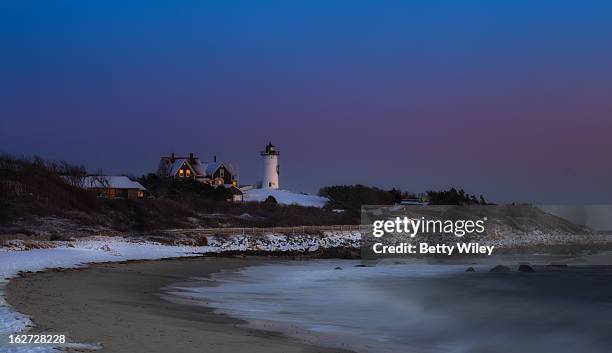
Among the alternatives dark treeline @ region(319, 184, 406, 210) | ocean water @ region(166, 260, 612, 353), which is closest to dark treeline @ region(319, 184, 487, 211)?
dark treeline @ region(319, 184, 406, 210)

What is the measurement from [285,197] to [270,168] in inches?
605

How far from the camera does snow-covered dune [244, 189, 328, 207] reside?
110 metres

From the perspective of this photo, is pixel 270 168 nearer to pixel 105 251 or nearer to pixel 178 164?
pixel 178 164

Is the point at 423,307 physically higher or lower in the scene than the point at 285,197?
lower

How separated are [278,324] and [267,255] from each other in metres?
34.0

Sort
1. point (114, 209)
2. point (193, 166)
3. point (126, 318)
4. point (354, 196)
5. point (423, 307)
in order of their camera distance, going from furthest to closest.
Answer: point (193, 166)
point (354, 196)
point (114, 209)
point (423, 307)
point (126, 318)

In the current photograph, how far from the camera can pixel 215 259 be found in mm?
47031

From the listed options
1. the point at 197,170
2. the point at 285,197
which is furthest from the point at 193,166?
the point at 285,197

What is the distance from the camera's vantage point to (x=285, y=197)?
374 ft

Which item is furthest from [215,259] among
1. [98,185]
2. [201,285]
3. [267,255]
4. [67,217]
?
[98,185]

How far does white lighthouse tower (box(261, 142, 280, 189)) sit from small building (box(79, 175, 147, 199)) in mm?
32859

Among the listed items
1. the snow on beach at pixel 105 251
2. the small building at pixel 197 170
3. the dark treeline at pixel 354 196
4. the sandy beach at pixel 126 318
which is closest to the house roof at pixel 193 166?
the small building at pixel 197 170

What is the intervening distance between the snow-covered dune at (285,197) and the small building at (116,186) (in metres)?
19.0

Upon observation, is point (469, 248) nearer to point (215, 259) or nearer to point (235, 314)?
point (215, 259)
